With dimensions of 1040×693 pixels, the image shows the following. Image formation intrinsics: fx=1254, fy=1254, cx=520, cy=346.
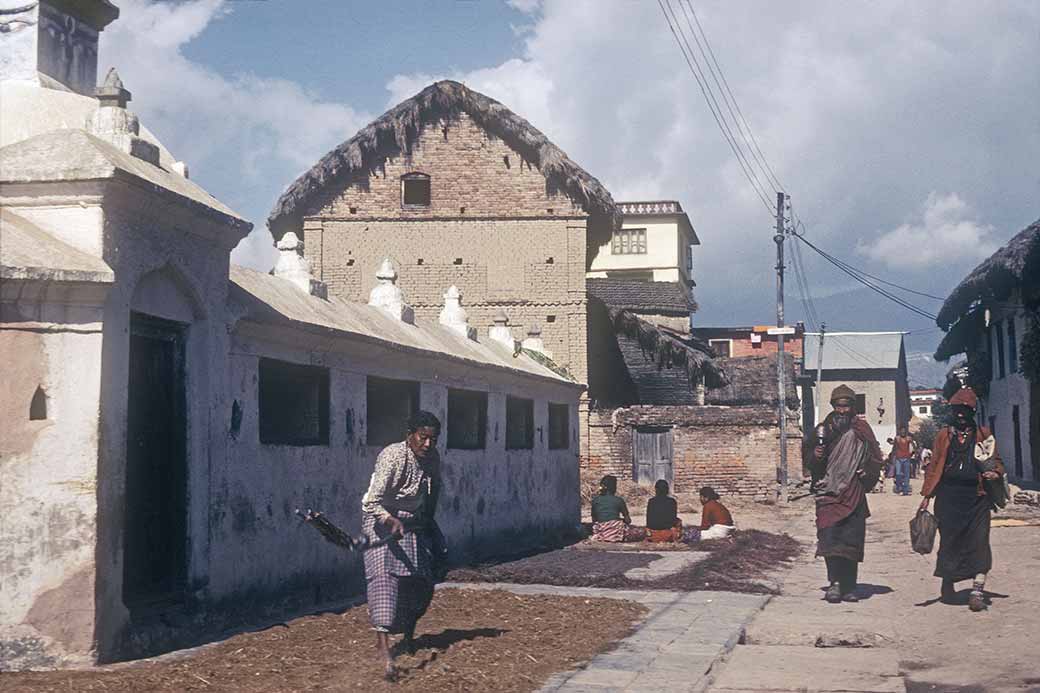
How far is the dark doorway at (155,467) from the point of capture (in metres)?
8.38

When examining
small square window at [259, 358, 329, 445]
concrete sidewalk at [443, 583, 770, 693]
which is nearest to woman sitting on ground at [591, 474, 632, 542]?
concrete sidewalk at [443, 583, 770, 693]

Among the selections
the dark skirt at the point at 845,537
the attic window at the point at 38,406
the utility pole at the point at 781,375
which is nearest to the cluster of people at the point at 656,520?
the dark skirt at the point at 845,537

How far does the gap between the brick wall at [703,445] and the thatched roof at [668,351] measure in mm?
1386

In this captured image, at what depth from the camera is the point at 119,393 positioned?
7891 millimetres

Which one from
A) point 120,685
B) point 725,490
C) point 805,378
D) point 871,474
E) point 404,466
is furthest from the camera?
point 805,378

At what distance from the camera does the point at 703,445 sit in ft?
98.9

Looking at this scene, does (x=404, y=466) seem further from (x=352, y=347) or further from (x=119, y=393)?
(x=352, y=347)

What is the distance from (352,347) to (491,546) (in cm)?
532

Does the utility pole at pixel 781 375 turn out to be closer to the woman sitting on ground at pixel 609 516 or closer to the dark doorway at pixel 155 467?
the woman sitting on ground at pixel 609 516

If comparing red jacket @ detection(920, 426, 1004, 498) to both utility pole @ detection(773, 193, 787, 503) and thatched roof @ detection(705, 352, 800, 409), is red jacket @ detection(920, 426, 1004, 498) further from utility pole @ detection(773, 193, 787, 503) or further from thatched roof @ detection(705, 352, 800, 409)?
thatched roof @ detection(705, 352, 800, 409)

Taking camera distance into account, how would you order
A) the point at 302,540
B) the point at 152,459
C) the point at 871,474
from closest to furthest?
the point at 152,459, the point at 302,540, the point at 871,474

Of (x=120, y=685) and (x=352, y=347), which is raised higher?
(x=352, y=347)

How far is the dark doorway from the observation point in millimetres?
8383

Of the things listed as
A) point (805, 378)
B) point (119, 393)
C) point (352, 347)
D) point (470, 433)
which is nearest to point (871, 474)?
point (352, 347)
